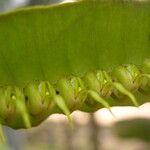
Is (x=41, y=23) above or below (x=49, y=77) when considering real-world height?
above

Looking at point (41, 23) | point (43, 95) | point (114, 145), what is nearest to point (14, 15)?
point (41, 23)

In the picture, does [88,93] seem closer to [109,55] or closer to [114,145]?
[109,55]

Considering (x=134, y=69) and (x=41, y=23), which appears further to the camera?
(x=134, y=69)

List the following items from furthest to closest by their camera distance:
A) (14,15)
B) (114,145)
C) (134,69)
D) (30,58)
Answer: (114,145) → (134,69) → (30,58) → (14,15)

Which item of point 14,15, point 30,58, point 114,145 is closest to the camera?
point 14,15

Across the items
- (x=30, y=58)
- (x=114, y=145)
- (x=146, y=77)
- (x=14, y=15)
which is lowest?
(x=114, y=145)

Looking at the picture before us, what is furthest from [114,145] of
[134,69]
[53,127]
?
[134,69]
